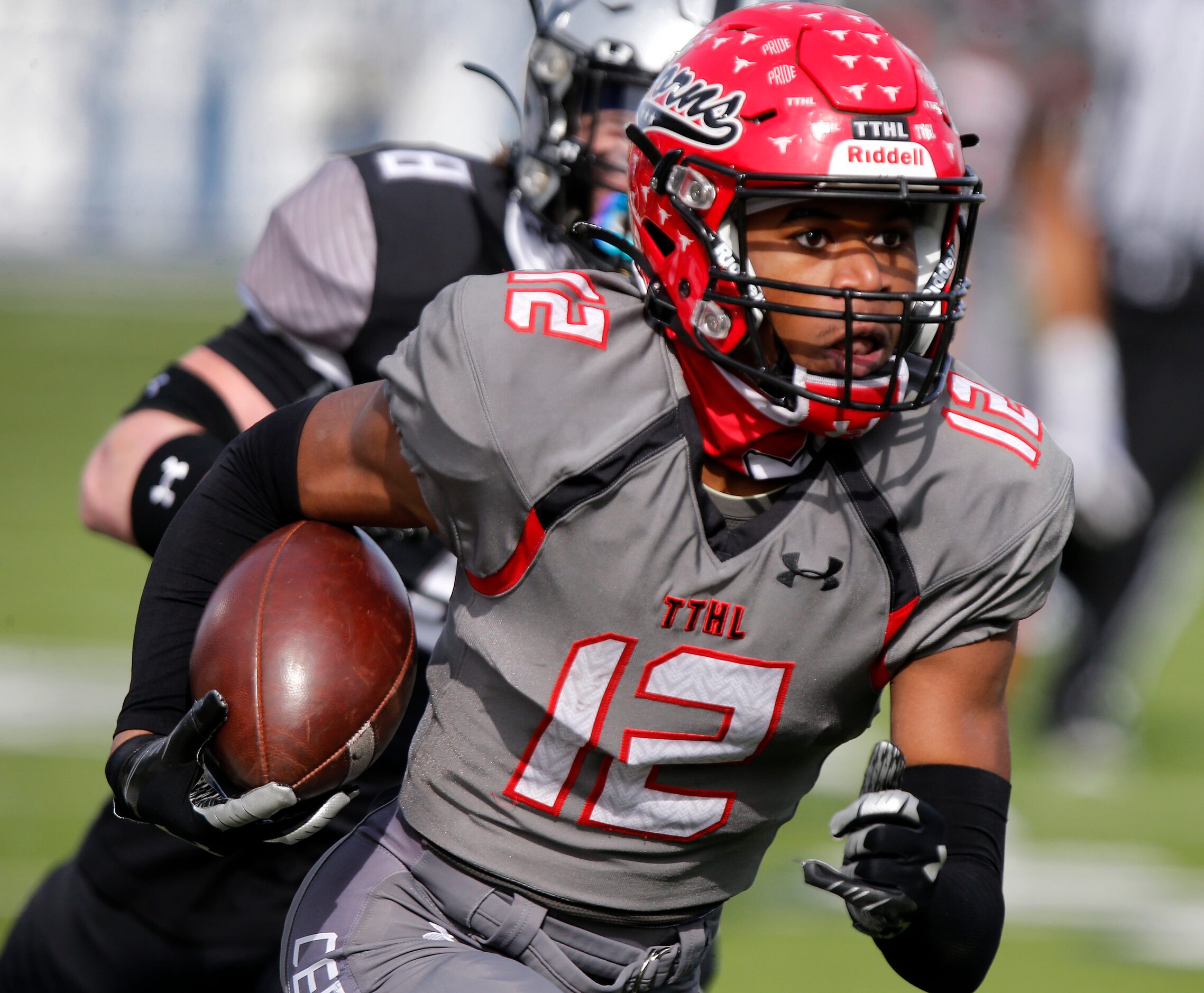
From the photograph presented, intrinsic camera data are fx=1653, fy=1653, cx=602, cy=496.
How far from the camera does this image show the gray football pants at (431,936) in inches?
75.1

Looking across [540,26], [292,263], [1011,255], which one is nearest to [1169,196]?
[1011,255]

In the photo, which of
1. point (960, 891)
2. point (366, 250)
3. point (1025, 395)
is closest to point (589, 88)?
point (366, 250)

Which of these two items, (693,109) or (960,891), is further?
(693,109)

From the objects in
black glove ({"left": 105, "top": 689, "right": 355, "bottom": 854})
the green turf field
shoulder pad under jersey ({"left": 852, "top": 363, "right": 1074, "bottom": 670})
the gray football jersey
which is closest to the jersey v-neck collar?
the gray football jersey

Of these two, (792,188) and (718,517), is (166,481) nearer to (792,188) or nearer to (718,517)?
(718,517)

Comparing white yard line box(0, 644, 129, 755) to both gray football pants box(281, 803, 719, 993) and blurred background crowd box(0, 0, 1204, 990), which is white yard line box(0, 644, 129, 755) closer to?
blurred background crowd box(0, 0, 1204, 990)

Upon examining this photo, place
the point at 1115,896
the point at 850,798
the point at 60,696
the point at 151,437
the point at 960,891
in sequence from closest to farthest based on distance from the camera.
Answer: the point at 960,891, the point at 151,437, the point at 1115,896, the point at 850,798, the point at 60,696

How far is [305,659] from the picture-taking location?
1.97 metres

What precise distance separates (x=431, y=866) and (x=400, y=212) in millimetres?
1178

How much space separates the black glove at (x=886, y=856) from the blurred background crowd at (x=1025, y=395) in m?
1.65

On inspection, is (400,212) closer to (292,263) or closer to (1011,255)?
(292,263)

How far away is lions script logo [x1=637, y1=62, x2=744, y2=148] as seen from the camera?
1973mm

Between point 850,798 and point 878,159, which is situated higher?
point 878,159

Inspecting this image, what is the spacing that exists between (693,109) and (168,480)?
3.59ft
